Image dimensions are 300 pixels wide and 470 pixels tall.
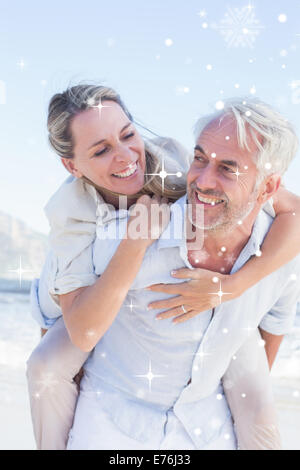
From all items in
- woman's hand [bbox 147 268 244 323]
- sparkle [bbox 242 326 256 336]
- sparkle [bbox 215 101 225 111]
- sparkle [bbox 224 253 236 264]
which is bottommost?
sparkle [bbox 242 326 256 336]

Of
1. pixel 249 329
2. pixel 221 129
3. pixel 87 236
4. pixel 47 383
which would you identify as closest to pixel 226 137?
pixel 221 129

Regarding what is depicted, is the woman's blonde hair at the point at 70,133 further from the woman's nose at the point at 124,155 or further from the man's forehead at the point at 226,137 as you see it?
the man's forehead at the point at 226,137

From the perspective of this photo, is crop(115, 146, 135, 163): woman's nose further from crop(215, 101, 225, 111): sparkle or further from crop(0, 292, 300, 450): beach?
crop(0, 292, 300, 450): beach

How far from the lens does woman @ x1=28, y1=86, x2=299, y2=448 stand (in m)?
2.12

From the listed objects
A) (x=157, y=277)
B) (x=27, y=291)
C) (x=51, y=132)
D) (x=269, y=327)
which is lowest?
(x=27, y=291)

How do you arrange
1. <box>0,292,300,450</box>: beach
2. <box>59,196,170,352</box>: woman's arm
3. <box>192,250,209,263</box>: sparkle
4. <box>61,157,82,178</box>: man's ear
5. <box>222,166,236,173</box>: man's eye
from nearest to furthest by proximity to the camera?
<box>59,196,170,352</box>: woman's arm < <box>222,166,236,173</box>: man's eye < <box>192,250,209,263</box>: sparkle < <box>61,157,82,178</box>: man's ear < <box>0,292,300,450</box>: beach

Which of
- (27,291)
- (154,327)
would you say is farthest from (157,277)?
(27,291)

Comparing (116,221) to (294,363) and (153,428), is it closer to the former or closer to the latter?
(153,428)

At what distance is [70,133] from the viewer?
253cm

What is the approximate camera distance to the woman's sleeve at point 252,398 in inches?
89.4

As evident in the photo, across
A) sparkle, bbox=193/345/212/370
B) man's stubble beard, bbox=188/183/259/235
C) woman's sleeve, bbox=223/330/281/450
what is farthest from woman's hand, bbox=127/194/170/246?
woman's sleeve, bbox=223/330/281/450

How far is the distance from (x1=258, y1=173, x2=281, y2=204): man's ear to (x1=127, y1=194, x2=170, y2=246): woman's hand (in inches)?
15.4

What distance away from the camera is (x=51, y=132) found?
260cm

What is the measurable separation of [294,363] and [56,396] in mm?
4963
